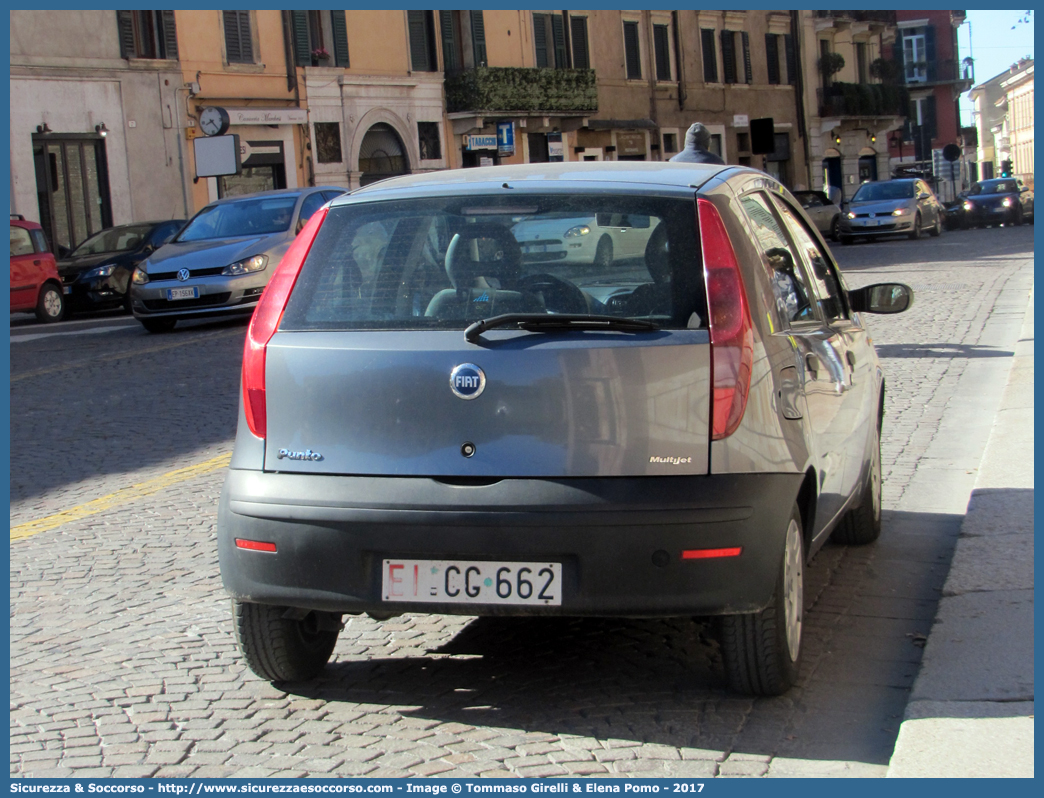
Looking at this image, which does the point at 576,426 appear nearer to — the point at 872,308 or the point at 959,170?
the point at 872,308

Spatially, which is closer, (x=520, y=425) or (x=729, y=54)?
(x=520, y=425)

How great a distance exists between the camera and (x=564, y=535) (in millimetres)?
3643

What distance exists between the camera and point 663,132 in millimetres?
49000

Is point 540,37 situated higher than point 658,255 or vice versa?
point 540,37

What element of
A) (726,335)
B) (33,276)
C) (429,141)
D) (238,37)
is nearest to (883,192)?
(429,141)

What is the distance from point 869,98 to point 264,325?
58.4 m

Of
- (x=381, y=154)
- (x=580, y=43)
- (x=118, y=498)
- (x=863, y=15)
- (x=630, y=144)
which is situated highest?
(x=863, y=15)

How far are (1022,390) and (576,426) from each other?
6.33 m

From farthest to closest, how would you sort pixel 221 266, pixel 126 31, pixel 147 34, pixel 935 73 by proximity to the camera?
pixel 935 73 < pixel 147 34 < pixel 126 31 < pixel 221 266

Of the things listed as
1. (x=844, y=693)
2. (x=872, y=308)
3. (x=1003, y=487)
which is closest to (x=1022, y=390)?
(x=1003, y=487)

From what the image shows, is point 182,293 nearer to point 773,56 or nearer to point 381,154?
point 381,154

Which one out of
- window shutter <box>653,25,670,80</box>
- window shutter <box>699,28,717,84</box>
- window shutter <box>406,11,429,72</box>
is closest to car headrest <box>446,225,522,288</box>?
window shutter <box>406,11,429,72</box>

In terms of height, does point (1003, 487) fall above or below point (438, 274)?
below

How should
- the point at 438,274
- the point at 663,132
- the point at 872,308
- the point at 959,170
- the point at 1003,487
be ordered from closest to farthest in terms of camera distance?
the point at 438,274
the point at 872,308
the point at 1003,487
the point at 663,132
the point at 959,170
